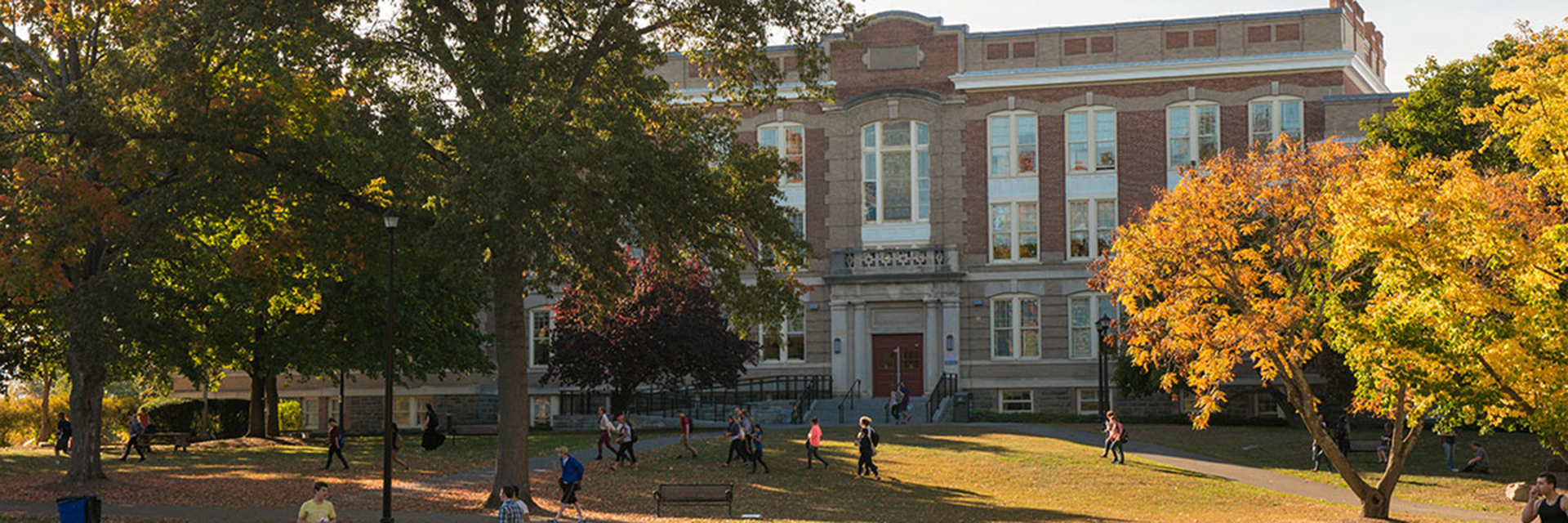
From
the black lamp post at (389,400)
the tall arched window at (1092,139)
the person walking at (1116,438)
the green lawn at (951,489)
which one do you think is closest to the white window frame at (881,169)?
the tall arched window at (1092,139)

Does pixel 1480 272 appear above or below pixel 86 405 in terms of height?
above

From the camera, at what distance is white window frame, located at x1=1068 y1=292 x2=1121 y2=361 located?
159 ft

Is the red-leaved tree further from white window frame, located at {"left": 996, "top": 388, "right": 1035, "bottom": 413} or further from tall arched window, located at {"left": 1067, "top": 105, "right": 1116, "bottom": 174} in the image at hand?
tall arched window, located at {"left": 1067, "top": 105, "right": 1116, "bottom": 174}

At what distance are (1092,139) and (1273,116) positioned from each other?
5.94 m

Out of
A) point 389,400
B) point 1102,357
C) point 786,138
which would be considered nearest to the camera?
point 389,400

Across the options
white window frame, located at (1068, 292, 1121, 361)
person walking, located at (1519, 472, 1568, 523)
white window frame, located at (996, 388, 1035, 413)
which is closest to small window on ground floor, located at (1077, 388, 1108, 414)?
white window frame, located at (1068, 292, 1121, 361)

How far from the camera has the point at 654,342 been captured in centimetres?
4200

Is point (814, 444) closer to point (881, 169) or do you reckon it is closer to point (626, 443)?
point (626, 443)

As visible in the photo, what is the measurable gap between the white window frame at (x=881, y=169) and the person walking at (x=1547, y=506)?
35025mm

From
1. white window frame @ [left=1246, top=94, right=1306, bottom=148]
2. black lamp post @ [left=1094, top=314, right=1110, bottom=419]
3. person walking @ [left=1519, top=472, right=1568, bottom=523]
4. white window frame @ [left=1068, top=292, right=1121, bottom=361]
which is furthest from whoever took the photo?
white window frame @ [left=1068, top=292, right=1121, bottom=361]

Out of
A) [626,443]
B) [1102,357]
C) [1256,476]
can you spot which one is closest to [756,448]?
[626,443]

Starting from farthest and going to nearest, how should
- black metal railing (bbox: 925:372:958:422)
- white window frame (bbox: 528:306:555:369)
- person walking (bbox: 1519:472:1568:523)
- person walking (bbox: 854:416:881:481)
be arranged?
white window frame (bbox: 528:306:555:369) < black metal railing (bbox: 925:372:958:422) < person walking (bbox: 854:416:881:481) < person walking (bbox: 1519:472:1568:523)

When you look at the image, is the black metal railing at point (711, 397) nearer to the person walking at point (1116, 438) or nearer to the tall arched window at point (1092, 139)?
the tall arched window at point (1092, 139)

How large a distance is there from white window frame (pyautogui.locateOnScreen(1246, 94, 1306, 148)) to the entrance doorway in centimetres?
1312
